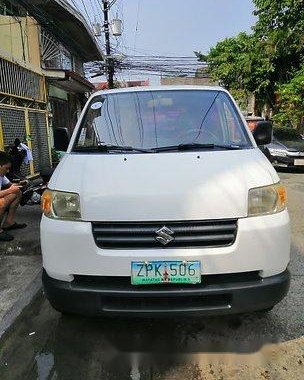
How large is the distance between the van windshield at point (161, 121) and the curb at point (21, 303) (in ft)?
4.70

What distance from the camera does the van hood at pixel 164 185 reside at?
2473 millimetres

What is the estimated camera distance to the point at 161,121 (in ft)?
11.8

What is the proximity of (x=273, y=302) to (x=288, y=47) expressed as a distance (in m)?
15.8

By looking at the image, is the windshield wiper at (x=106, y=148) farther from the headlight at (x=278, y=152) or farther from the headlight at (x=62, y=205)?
the headlight at (x=278, y=152)

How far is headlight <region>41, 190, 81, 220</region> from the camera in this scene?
2.61 m

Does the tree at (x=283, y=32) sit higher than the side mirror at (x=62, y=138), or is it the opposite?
the tree at (x=283, y=32)

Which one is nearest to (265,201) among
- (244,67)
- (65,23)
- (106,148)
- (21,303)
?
(106,148)

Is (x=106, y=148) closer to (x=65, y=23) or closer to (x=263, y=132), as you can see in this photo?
(x=263, y=132)

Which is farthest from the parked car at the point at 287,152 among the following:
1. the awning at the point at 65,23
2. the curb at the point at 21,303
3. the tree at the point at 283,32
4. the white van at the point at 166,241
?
the white van at the point at 166,241

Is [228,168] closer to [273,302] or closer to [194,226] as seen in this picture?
[194,226]

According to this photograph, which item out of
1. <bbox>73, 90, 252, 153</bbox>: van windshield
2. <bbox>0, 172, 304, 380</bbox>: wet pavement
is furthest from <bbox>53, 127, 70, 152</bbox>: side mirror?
<bbox>0, 172, 304, 380</bbox>: wet pavement

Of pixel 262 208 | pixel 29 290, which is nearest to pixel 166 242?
pixel 262 208

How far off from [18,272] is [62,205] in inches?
78.6

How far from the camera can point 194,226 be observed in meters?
2.48
